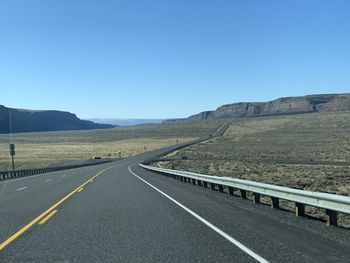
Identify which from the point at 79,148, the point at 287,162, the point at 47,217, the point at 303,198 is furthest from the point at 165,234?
the point at 79,148

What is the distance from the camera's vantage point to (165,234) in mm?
9039

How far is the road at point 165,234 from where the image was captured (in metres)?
7.21

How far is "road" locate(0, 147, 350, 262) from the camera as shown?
23.7ft

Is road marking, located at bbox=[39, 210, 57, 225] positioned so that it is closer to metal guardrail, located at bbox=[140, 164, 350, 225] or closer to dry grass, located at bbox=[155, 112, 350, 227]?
metal guardrail, located at bbox=[140, 164, 350, 225]

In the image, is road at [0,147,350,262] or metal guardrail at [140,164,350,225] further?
metal guardrail at [140,164,350,225]

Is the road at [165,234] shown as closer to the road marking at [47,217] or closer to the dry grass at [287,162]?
the road marking at [47,217]

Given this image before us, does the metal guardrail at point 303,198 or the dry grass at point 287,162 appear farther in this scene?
the dry grass at point 287,162

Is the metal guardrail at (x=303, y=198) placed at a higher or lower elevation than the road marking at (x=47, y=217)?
higher

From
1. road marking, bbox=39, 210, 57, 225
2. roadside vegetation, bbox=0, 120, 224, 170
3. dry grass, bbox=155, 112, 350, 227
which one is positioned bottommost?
roadside vegetation, bbox=0, 120, 224, 170

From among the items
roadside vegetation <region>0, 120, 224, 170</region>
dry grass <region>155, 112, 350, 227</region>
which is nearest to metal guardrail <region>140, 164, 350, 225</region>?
dry grass <region>155, 112, 350, 227</region>

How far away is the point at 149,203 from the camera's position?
14.5 meters

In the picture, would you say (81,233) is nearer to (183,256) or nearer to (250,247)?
(183,256)

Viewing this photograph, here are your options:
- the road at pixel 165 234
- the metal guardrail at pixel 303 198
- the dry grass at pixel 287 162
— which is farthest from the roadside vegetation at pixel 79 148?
the road at pixel 165 234

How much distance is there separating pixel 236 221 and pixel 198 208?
2.65 m
